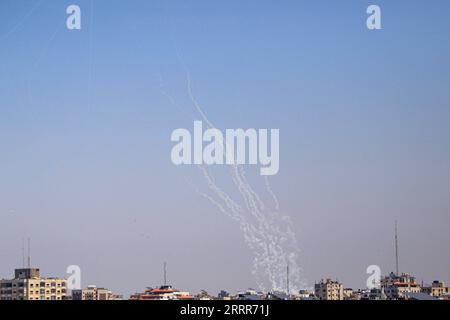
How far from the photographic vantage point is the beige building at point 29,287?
83.7 m

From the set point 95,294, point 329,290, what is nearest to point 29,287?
point 95,294

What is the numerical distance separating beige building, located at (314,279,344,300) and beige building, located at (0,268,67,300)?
2206 cm

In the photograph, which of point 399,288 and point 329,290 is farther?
point 399,288

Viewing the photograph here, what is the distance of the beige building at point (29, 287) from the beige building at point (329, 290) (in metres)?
22.1

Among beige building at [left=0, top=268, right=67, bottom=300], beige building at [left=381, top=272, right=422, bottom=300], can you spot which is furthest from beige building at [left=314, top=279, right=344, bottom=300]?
beige building at [left=0, top=268, right=67, bottom=300]

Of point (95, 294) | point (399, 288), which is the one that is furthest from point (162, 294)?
point (399, 288)

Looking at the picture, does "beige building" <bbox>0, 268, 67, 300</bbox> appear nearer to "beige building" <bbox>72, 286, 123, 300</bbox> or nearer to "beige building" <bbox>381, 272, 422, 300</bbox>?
"beige building" <bbox>72, 286, 123, 300</bbox>

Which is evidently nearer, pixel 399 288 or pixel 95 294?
pixel 95 294

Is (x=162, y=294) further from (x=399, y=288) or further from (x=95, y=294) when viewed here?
(x=399, y=288)

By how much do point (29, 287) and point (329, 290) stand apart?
82.2 feet

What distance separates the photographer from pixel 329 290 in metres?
85.9

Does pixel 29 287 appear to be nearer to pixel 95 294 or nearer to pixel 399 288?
pixel 95 294

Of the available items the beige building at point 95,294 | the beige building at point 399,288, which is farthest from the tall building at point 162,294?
the beige building at point 399,288
